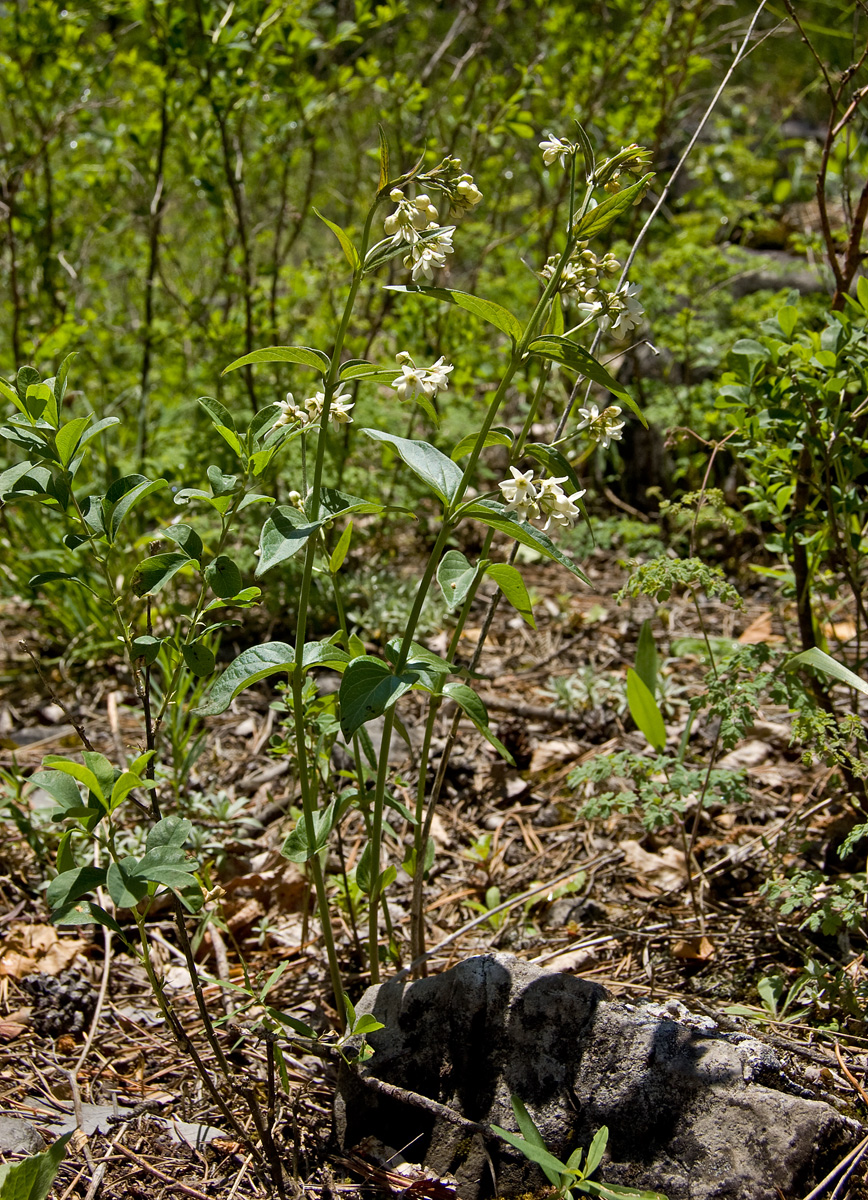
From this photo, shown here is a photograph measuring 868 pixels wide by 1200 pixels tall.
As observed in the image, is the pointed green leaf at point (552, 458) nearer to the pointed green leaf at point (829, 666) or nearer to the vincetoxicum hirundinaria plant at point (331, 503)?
the vincetoxicum hirundinaria plant at point (331, 503)

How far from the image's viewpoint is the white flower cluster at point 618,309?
1.34 m

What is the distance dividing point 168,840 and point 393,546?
8.47 feet

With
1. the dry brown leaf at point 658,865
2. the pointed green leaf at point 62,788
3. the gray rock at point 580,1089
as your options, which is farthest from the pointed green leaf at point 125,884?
the dry brown leaf at point 658,865

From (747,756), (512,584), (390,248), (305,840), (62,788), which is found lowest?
(747,756)

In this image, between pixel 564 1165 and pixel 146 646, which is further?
pixel 146 646

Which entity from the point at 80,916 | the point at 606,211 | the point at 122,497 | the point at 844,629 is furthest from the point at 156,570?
→ the point at 844,629

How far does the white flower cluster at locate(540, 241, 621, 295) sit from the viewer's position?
4.43 feet

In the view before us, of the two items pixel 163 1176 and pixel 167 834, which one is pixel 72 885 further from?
pixel 163 1176

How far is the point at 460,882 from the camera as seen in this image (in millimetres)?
2252

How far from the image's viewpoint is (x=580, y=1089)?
1.38m

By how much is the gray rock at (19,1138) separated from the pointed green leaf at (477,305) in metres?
1.41

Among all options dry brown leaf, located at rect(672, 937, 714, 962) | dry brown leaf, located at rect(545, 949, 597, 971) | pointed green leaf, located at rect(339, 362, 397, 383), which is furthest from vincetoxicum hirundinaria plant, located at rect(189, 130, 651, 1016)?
dry brown leaf, located at rect(672, 937, 714, 962)

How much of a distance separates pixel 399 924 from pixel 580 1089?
0.75 metres

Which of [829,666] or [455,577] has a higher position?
[455,577]
